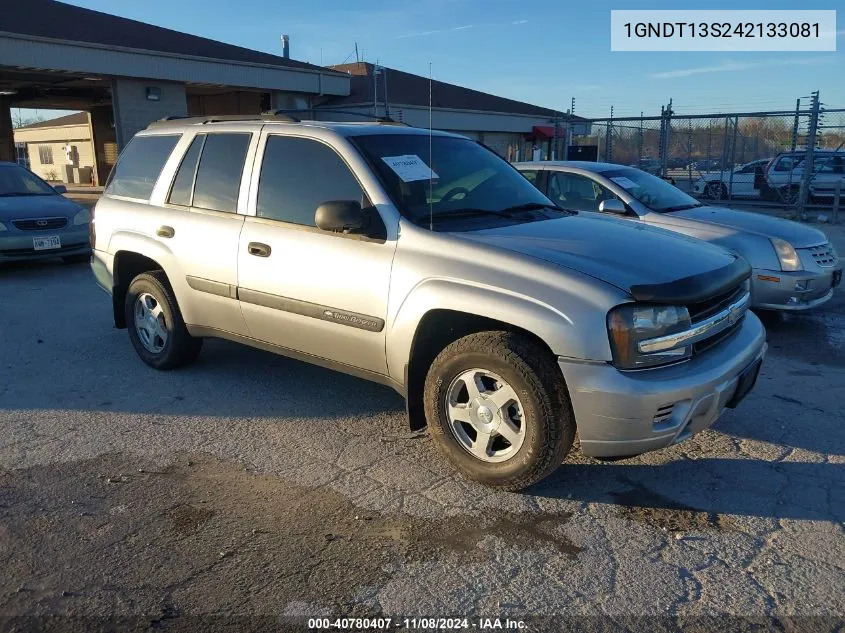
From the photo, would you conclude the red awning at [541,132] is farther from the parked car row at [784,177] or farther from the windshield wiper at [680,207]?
the windshield wiper at [680,207]

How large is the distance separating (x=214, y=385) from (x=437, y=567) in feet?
9.26

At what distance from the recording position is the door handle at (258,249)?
173 inches

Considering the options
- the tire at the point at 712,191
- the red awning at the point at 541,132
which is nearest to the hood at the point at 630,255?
the tire at the point at 712,191

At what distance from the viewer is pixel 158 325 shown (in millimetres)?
5453

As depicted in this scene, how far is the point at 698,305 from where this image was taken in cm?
349

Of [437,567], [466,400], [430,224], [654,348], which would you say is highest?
[430,224]

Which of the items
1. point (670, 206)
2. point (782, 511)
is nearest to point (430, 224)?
point (782, 511)

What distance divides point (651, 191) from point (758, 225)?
1159 millimetres

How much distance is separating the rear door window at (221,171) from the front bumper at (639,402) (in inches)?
104

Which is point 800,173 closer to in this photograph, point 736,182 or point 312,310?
point 736,182

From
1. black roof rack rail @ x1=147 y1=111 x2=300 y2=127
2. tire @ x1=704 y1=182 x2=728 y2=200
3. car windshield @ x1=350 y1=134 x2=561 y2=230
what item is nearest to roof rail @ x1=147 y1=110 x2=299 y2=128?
black roof rack rail @ x1=147 y1=111 x2=300 y2=127

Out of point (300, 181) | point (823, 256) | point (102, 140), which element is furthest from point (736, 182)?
point (102, 140)

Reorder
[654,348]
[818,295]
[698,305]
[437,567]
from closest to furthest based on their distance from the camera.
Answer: [437,567], [654,348], [698,305], [818,295]

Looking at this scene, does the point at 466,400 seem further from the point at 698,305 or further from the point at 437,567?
the point at 698,305
